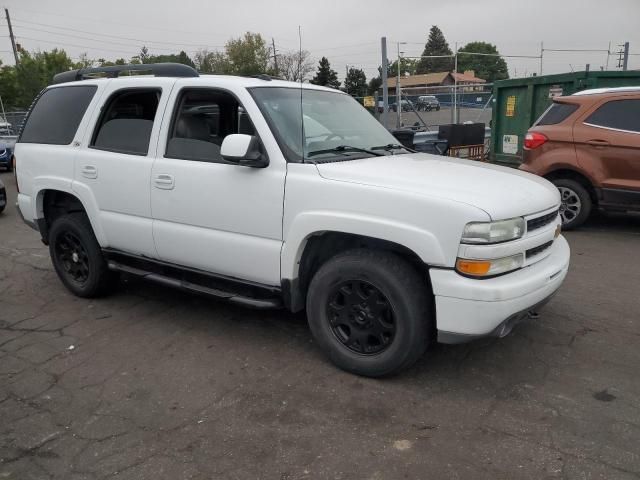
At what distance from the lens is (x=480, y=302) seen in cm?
294

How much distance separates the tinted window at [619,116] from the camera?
6656 mm

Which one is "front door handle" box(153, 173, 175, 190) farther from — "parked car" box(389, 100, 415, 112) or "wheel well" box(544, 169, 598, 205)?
"parked car" box(389, 100, 415, 112)

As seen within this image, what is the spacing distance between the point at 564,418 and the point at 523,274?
2.69 ft

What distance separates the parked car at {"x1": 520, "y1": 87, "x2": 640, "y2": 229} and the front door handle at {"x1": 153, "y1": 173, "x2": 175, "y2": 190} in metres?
5.24

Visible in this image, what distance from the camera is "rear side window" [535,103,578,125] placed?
279 inches

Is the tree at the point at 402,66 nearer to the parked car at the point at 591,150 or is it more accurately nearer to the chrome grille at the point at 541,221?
the parked car at the point at 591,150

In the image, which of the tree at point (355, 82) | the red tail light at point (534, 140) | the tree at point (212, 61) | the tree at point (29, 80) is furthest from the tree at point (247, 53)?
the red tail light at point (534, 140)

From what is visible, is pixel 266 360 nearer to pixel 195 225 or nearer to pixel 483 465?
pixel 195 225

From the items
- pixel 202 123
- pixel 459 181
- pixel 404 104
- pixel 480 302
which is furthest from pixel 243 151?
pixel 404 104

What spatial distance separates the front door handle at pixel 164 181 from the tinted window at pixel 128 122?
302 millimetres

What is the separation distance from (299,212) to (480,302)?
1232 mm

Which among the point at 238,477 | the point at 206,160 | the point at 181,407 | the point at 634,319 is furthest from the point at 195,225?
the point at 634,319

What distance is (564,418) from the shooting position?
9.77 ft

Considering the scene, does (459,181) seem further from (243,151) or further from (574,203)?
(574,203)
